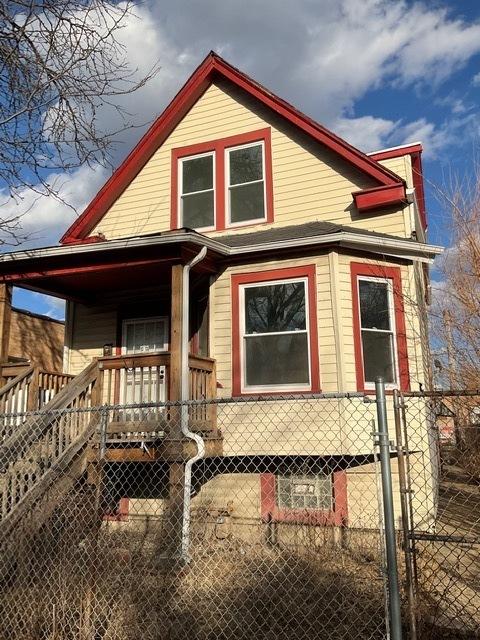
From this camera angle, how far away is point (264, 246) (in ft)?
27.2

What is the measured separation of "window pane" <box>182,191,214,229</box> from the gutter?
2.01 meters

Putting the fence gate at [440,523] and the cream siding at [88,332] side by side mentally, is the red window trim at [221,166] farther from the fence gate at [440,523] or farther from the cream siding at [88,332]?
the fence gate at [440,523]

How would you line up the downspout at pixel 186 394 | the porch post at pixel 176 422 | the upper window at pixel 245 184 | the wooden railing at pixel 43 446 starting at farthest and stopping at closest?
the upper window at pixel 245 184, the downspout at pixel 186 394, the porch post at pixel 176 422, the wooden railing at pixel 43 446

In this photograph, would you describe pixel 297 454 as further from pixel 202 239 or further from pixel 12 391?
pixel 12 391

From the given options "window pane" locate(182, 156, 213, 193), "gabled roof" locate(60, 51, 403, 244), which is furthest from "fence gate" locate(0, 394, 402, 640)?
"window pane" locate(182, 156, 213, 193)

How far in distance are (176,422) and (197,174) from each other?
18.3 ft

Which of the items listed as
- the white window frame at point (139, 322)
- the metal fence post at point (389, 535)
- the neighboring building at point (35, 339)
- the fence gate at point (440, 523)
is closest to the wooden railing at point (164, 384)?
the white window frame at point (139, 322)

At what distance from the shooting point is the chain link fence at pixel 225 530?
3.80m

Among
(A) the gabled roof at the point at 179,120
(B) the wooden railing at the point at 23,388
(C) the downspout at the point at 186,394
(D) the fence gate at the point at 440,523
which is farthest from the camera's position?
(A) the gabled roof at the point at 179,120

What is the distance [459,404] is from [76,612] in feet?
22.8

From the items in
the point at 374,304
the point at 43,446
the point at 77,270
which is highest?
the point at 77,270

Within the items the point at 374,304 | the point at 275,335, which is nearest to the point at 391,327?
the point at 374,304

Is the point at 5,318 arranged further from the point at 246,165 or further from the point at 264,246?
the point at 246,165

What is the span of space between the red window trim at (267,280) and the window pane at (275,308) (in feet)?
0.44
